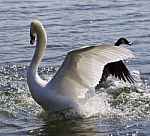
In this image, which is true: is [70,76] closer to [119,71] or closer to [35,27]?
[35,27]

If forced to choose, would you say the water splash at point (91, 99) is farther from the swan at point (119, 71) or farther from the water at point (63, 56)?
the swan at point (119, 71)

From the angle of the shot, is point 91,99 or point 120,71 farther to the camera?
point 120,71

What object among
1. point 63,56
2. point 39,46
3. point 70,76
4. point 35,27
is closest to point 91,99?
point 70,76

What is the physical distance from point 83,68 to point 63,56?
4008 millimetres

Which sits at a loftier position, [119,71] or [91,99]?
[119,71]

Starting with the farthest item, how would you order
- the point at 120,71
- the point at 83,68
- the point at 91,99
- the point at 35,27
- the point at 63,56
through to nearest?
the point at 63,56 → the point at 120,71 → the point at 91,99 → the point at 35,27 → the point at 83,68

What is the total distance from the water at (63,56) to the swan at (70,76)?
0.89 ft

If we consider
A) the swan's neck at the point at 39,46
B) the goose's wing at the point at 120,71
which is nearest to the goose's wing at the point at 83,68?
the swan's neck at the point at 39,46

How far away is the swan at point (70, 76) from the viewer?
9.03 metres

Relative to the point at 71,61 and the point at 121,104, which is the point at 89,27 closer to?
the point at 121,104

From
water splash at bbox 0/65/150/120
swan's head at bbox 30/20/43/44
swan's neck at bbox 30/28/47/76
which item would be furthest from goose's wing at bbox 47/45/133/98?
swan's head at bbox 30/20/43/44

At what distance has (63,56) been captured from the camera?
13297 mm

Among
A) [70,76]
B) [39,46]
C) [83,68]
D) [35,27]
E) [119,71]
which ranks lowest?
[119,71]

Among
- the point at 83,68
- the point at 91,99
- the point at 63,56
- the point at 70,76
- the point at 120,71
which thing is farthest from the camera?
the point at 63,56
